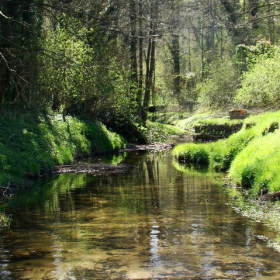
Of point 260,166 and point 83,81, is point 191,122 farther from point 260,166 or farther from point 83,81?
point 260,166

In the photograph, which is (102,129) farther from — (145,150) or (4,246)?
(4,246)

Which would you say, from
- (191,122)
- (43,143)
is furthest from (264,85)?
(43,143)

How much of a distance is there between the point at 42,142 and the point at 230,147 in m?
6.74

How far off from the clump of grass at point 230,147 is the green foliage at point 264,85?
317 inches

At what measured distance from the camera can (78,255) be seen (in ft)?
22.2

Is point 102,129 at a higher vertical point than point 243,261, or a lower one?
higher

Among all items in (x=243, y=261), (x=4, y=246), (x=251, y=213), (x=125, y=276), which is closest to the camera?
(x=125, y=276)

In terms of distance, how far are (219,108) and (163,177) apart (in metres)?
24.7

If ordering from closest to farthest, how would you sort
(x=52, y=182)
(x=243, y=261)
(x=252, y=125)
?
(x=243, y=261)
(x=52, y=182)
(x=252, y=125)

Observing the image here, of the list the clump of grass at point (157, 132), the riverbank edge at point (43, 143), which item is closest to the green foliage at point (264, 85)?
the clump of grass at point (157, 132)

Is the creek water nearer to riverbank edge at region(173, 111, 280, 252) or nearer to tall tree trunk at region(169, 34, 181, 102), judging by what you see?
riverbank edge at region(173, 111, 280, 252)

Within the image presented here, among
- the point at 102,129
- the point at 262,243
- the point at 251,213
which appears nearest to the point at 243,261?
the point at 262,243

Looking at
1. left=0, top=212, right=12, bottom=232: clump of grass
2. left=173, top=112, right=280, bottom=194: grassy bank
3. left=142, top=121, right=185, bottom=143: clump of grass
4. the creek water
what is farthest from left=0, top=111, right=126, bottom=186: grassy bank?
→ left=142, top=121, right=185, bottom=143: clump of grass

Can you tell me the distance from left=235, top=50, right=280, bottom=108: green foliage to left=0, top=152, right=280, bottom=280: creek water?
14.3 metres
